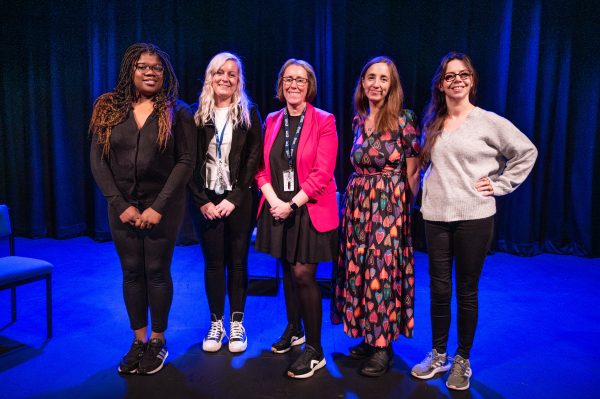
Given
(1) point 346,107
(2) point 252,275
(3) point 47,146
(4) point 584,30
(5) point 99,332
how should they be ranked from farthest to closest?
(3) point 47,146, (1) point 346,107, (4) point 584,30, (2) point 252,275, (5) point 99,332

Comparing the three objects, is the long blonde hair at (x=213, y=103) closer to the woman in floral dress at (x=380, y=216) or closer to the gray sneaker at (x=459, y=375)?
the woman in floral dress at (x=380, y=216)

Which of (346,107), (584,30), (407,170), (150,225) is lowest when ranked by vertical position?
(150,225)

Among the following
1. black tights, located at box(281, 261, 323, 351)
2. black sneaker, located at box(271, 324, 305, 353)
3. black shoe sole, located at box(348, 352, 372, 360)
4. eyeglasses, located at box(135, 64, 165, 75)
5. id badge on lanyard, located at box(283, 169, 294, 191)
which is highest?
eyeglasses, located at box(135, 64, 165, 75)

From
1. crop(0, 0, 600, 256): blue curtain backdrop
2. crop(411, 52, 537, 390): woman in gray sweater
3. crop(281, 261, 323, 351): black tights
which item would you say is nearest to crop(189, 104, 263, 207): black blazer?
crop(281, 261, 323, 351): black tights

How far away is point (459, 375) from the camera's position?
2541mm

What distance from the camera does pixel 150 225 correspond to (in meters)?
2.52

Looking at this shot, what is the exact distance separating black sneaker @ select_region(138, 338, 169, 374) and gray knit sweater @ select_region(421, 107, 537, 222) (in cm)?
158

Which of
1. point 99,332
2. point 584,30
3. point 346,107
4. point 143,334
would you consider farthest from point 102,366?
point 584,30

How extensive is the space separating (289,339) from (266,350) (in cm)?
14

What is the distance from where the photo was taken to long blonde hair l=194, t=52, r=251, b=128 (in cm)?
274

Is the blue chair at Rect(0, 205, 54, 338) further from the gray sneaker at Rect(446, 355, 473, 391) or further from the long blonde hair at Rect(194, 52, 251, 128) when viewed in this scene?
the gray sneaker at Rect(446, 355, 473, 391)

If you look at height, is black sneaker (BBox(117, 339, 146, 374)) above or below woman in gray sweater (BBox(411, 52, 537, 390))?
below

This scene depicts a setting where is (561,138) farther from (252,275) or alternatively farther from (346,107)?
(252,275)

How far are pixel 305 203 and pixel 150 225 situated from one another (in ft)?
2.53
